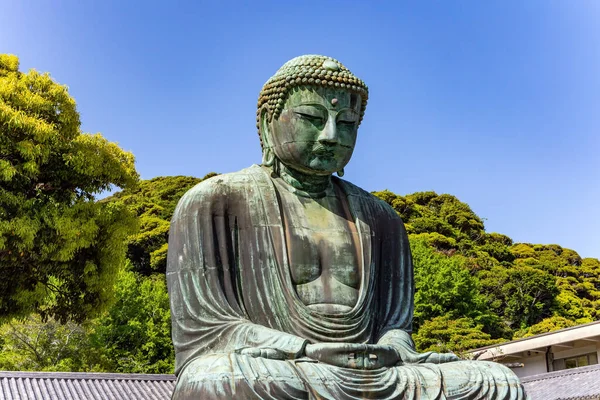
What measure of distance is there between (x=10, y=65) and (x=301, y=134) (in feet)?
36.3

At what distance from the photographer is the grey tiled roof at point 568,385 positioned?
60.4 feet

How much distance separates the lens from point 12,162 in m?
13.6

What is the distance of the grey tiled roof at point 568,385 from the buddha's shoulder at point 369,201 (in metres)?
13.5

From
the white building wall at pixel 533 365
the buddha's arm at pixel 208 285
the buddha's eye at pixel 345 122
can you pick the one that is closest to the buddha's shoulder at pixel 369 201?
the buddha's eye at pixel 345 122

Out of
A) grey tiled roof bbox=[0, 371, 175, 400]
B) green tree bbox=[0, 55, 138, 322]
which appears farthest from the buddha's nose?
grey tiled roof bbox=[0, 371, 175, 400]

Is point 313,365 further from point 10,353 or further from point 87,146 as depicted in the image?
point 10,353

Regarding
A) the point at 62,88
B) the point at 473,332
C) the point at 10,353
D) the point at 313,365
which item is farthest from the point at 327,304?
the point at 473,332

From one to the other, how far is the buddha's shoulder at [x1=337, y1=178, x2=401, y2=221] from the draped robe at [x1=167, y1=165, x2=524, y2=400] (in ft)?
0.04

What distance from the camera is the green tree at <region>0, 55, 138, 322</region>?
13.2 metres

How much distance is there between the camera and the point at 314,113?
5.73 m

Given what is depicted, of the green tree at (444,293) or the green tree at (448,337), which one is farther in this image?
the green tree at (444,293)

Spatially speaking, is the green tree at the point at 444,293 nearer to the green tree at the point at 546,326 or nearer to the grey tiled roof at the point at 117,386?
the green tree at the point at 546,326

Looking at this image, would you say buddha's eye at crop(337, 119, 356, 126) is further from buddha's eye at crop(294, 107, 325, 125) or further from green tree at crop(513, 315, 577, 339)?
green tree at crop(513, 315, 577, 339)

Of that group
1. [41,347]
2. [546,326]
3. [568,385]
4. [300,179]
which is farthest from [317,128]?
[546,326]
